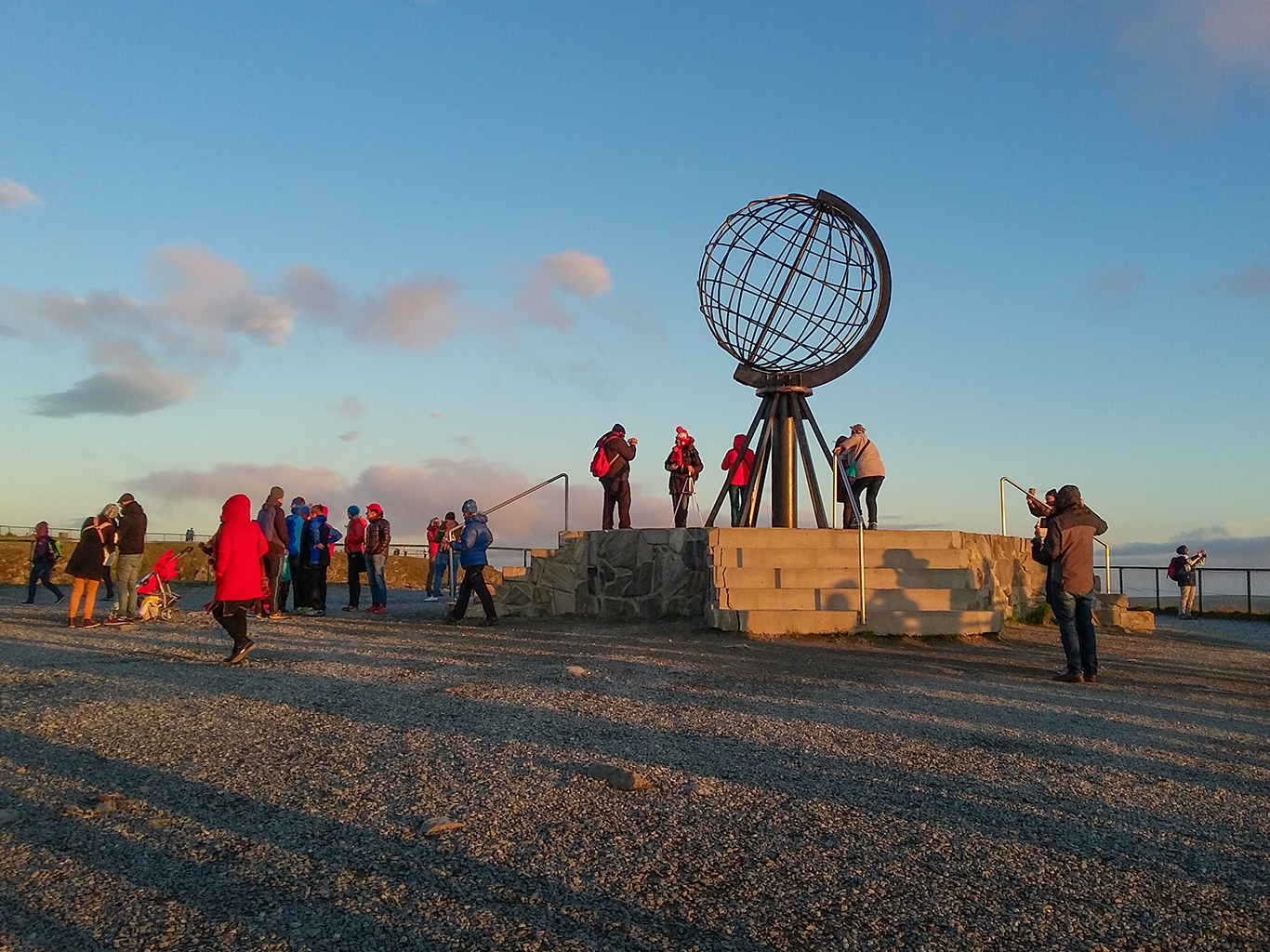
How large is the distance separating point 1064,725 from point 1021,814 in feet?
8.11

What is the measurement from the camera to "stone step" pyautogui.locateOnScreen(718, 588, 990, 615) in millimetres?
11672

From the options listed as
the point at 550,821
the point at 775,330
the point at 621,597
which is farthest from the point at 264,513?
the point at 550,821

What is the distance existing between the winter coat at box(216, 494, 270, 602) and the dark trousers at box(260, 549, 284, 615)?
418cm

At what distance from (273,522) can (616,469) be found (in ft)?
16.3

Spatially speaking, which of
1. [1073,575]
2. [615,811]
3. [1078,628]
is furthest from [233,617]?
[1078,628]

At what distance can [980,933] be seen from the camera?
10.2 feet

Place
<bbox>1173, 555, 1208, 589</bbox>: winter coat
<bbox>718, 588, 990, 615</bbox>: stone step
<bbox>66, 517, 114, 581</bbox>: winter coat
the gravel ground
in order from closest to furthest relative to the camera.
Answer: the gravel ground, <bbox>66, 517, 114, 581</bbox>: winter coat, <bbox>718, 588, 990, 615</bbox>: stone step, <bbox>1173, 555, 1208, 589</bbox>: winter coat

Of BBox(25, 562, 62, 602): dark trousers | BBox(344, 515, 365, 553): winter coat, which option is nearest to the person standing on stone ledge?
BBox(344, 515, 365, 553): winter coat

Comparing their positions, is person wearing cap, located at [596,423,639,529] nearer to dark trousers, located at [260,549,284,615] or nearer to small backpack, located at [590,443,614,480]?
small backpack, located at [590,443,614,480]

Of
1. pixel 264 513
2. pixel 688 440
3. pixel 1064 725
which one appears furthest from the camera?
pixel 688 440

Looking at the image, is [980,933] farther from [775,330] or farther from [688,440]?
[688,440]

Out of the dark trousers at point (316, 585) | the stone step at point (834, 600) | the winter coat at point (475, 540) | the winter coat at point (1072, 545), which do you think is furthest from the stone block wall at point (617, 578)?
the winter coat at point (1072, 545)

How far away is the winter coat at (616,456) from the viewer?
1456 cm

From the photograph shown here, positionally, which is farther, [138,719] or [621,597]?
[621,597]
